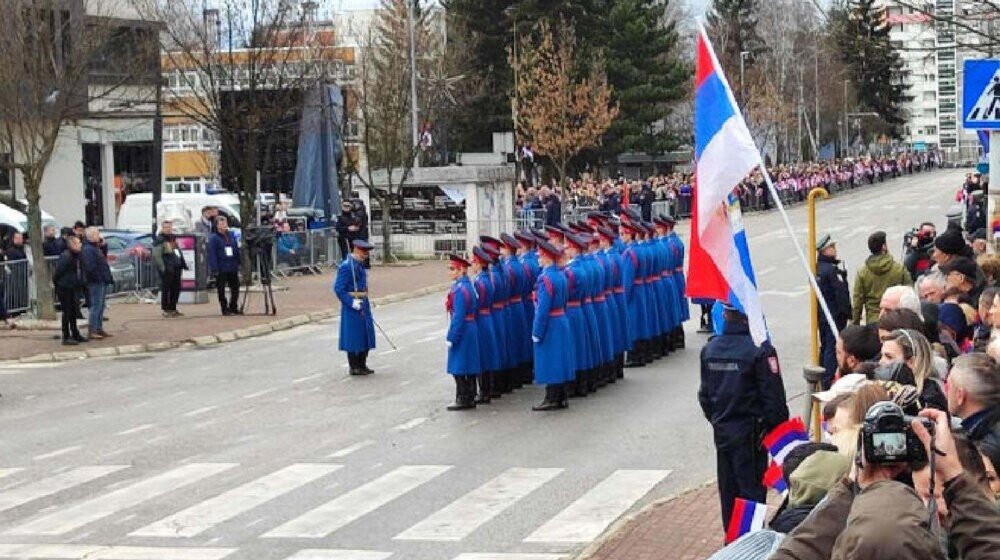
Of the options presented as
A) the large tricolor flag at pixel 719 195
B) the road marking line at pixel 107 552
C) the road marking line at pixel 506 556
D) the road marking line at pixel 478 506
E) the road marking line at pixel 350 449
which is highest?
the large tricolor flag at pixel 719 195

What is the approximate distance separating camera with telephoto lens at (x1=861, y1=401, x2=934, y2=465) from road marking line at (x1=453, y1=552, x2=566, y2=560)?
19.2 ft

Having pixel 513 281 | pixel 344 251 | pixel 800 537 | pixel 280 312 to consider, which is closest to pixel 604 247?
pixel 513 281

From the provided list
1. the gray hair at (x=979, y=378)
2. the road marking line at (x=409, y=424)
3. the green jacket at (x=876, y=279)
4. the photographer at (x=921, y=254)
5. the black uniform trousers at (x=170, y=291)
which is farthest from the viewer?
the black uniform trousers at (x=170, y=291)

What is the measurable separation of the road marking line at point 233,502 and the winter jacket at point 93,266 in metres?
12.4

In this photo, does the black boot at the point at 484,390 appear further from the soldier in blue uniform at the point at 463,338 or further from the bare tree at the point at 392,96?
the bare tree at the point at 392,96

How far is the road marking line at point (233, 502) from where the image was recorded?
12453 millimetres

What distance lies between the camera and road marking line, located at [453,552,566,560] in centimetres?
1116

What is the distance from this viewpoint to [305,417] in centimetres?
1806

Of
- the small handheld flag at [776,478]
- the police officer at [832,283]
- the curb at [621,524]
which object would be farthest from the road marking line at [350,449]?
the small handheld flag at [776,478]

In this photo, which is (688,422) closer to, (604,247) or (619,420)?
(619,420)

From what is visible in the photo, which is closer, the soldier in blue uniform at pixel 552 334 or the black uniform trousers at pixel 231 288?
the soldier in blue uniform at pixel 552 334

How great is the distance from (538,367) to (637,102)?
57527 millimetres

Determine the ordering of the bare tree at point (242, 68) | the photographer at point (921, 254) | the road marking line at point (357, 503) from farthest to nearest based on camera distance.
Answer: the bare tree at point (242, 68) → the photographer at point (921, 254) → the road marking line at point (357, 503)

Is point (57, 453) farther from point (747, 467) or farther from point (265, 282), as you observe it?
point (265, 282)
